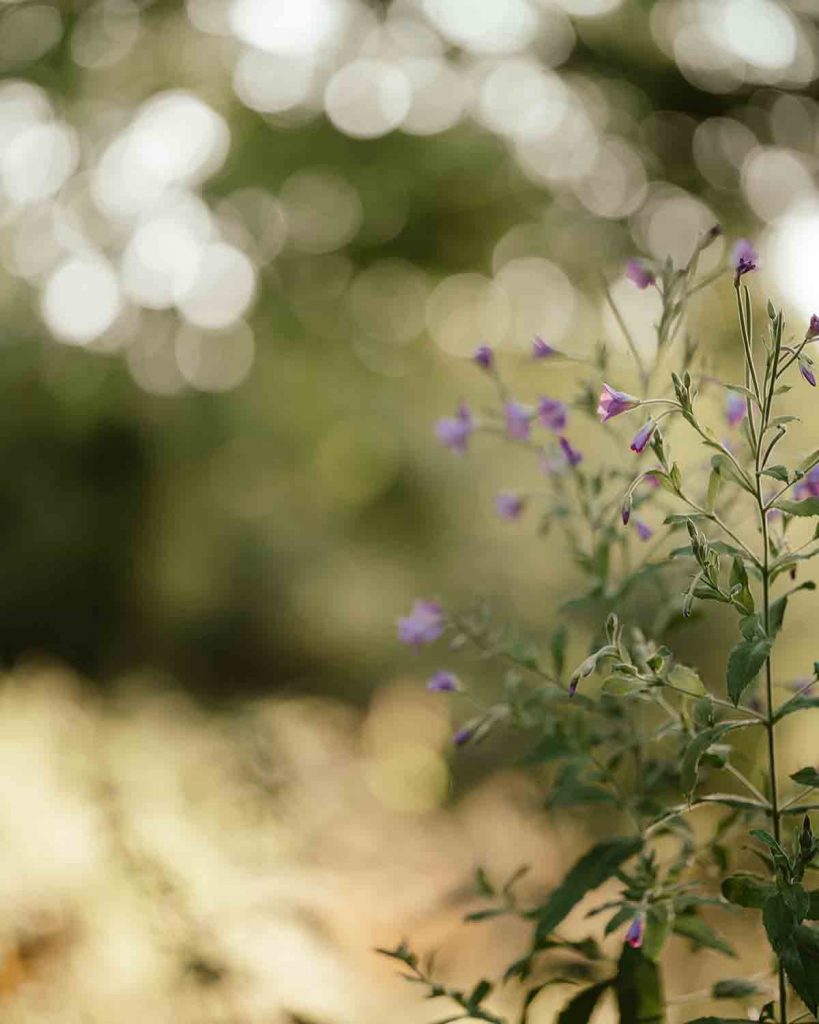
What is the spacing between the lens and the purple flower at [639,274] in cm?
111

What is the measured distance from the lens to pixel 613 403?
847mm

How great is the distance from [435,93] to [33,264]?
7.76 ft

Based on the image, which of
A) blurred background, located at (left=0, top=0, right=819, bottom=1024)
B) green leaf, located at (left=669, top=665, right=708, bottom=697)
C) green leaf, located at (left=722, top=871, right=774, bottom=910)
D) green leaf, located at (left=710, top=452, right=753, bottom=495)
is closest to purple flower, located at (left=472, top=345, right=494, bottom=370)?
green leaf, located at (left=710, top=452, right=753, bottom=495)

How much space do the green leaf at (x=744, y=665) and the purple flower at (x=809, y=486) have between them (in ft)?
0.87

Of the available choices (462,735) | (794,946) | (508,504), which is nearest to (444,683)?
(462,735)

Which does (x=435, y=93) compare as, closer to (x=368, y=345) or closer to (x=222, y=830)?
(x=368, y=345)

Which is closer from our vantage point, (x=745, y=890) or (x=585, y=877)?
(x=745, y=890)

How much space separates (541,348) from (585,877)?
56 centimetres

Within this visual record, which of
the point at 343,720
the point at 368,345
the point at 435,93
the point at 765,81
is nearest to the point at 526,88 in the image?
the point at 435,93

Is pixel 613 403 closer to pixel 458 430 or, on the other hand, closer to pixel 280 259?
pixel 458 430

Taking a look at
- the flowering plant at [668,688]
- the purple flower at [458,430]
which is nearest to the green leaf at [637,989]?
the flowering plant at [668,688]

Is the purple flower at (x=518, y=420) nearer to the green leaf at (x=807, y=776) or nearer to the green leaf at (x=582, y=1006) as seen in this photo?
the green leaf at (x=807, y=776)

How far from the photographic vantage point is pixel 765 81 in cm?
552

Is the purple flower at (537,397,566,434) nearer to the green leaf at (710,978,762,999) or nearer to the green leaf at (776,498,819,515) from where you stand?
the green leaf at (776,498,819,515)
